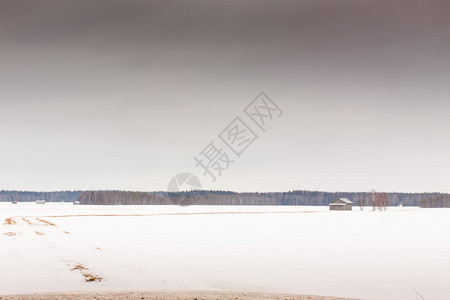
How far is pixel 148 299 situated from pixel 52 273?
760 cm

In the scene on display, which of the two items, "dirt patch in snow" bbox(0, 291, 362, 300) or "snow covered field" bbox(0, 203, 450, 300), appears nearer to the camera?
"dirt patch in snow" bbox(0, 291, 362, 300)

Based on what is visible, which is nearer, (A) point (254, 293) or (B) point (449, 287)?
(A) point (254, 293)

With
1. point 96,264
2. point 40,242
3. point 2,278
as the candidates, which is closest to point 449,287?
point 96,264

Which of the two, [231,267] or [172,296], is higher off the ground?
[172,296]

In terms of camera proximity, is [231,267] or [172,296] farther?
A: [231,267]

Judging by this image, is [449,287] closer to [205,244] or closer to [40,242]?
[205,244]

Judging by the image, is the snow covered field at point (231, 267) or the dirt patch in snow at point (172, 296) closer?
the dirt patch in snow at point (172, 296)

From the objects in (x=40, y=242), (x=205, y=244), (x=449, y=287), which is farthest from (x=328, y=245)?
(x=40, y=242)

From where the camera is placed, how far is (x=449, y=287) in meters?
17.0

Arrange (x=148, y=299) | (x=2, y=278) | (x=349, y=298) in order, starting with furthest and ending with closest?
(x=2, y=278)
(x=349, y=298)
(x=148, y=299)

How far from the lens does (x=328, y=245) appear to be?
3212 cm

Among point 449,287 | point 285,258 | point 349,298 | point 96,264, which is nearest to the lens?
point 349,298

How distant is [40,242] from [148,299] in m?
21.9

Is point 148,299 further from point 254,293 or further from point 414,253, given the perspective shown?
point 414,253
